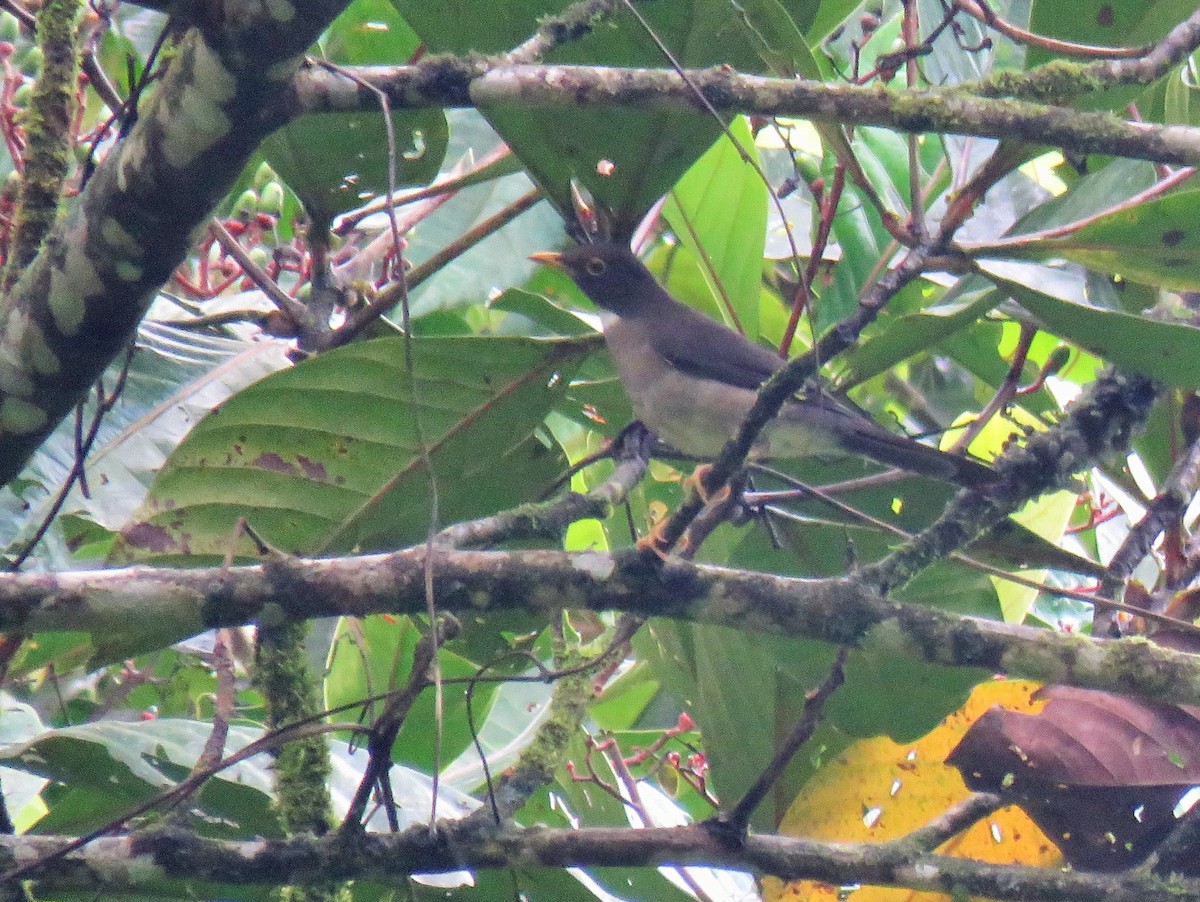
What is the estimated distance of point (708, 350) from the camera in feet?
16.0

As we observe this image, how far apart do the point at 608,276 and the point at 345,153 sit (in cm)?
130

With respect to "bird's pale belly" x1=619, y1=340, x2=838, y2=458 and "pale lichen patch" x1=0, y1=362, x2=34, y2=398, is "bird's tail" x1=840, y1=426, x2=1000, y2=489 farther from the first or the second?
"pale lichen patch" x1=0, y1=362, x2=34, y2=398

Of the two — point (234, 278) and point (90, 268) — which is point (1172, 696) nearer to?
point (90, 268)

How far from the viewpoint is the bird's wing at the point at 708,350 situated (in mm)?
4527

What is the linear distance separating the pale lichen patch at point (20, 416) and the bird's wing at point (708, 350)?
2.33m

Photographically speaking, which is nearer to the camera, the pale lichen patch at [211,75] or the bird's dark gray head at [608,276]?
the pale lichen patch at [211,75]

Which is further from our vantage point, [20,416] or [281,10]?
[20,416]

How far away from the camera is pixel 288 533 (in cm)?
320

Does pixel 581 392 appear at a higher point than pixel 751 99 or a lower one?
lower

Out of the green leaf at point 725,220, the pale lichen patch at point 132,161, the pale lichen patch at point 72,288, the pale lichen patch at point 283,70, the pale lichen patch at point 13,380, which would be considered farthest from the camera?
the green leaf at point 725,220

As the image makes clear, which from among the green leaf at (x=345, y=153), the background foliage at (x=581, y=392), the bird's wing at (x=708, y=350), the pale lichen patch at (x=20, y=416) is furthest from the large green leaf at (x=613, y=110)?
the bird's wing at (x=708, y=350)

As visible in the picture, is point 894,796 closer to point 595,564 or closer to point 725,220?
point 595,564

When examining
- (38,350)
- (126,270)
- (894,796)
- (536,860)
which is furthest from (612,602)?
(894,796)

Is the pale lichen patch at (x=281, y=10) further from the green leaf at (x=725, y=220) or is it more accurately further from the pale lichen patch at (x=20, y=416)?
the green leaf at (x=725, y=220)
